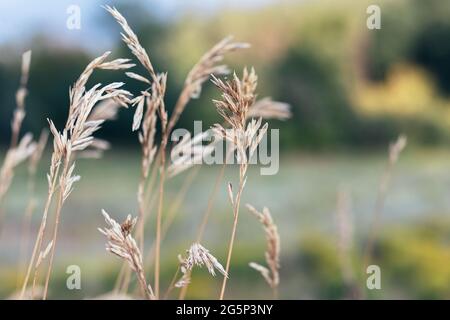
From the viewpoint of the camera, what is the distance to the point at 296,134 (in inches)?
125

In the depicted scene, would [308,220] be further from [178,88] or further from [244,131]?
[244,131]

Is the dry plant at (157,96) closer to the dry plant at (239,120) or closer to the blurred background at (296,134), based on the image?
the dry plant at (239,120)

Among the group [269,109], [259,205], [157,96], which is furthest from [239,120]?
[259,205]

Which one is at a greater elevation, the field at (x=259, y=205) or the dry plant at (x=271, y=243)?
the dry plant at (x=271, y=243)

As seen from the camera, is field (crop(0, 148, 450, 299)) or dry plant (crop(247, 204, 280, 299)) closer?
dry plant (crop(247, 204, 280, 299))

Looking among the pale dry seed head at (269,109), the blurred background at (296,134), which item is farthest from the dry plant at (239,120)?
the blurred background at (296,134)

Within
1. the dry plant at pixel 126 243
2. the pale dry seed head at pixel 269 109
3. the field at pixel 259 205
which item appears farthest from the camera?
the field at pixel 259 205

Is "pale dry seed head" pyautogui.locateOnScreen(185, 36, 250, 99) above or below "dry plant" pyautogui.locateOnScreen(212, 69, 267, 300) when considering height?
above

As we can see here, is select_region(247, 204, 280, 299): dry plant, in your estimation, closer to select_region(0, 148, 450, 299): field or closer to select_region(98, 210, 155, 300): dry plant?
select_region(98, 210, 155, 300): dry plant

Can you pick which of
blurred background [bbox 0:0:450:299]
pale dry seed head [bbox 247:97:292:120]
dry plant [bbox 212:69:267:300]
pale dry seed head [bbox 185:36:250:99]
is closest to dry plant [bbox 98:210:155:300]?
dry plant [bbox 212:69:267:300]

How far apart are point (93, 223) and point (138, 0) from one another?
3.45 feet

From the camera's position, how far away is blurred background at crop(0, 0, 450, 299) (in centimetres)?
284

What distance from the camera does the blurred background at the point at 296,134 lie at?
9.33 feet

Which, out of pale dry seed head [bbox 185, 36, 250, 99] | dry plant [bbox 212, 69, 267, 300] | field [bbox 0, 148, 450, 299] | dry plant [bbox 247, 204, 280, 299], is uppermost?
pale dry seed head [bbox 185, 36, 250, 99]
